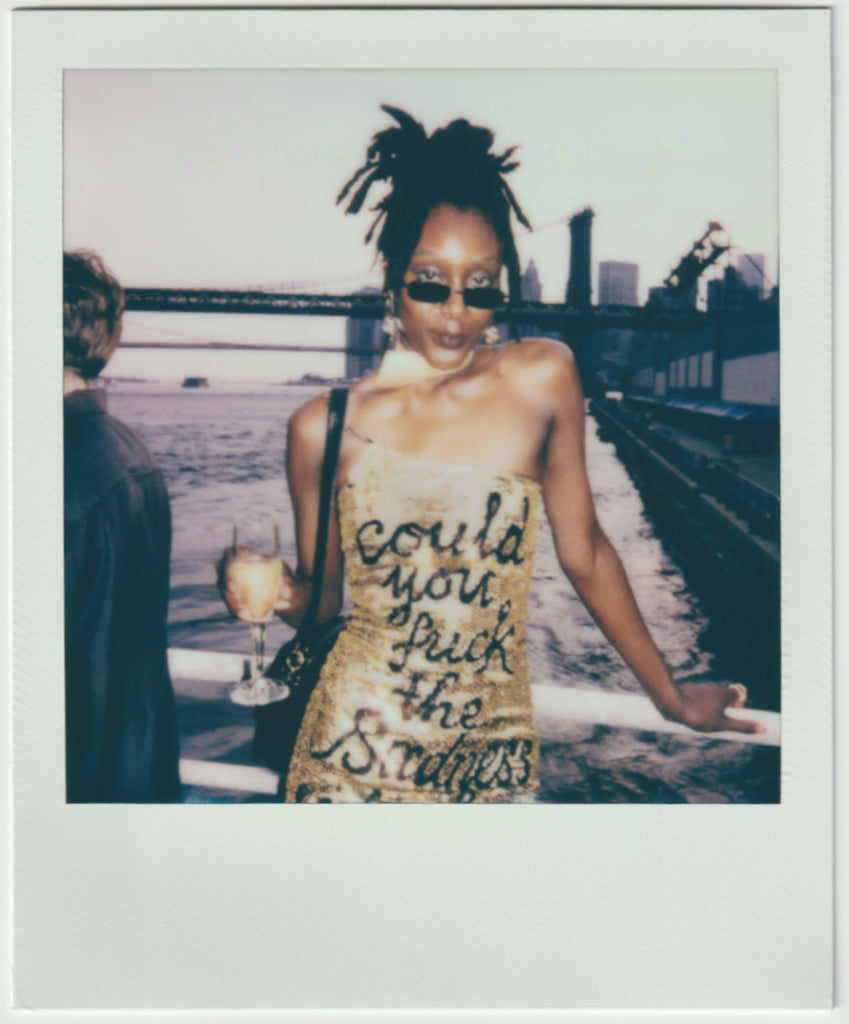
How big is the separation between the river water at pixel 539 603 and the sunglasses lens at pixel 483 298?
0.34 metres

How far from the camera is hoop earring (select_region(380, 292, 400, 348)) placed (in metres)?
2.06

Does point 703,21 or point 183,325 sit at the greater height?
point 703,21

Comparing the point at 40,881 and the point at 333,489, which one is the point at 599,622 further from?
the point at 40,881

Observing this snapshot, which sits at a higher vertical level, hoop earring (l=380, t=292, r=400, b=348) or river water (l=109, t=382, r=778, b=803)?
hoop earring (l=380, t=292, r=400, b=348)

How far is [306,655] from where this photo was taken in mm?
2090

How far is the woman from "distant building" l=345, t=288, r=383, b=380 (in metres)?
0.03

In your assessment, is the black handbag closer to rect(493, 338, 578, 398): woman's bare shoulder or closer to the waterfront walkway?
rect(493, 338, 578, 398): woman's bare shoulder

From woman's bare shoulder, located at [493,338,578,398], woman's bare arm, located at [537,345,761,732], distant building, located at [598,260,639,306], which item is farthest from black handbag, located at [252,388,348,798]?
distant building, located at [598,260,639,306]

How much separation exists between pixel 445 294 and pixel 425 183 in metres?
0.25

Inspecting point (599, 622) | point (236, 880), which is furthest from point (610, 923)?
point (236, 880)

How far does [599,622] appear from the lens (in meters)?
2.13

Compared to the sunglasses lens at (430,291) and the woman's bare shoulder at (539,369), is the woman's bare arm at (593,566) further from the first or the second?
the sunglasses lens at (430,291)

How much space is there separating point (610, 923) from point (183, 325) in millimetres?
1702

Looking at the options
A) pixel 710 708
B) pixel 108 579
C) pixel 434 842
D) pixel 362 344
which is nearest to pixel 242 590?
pixel 108 579
